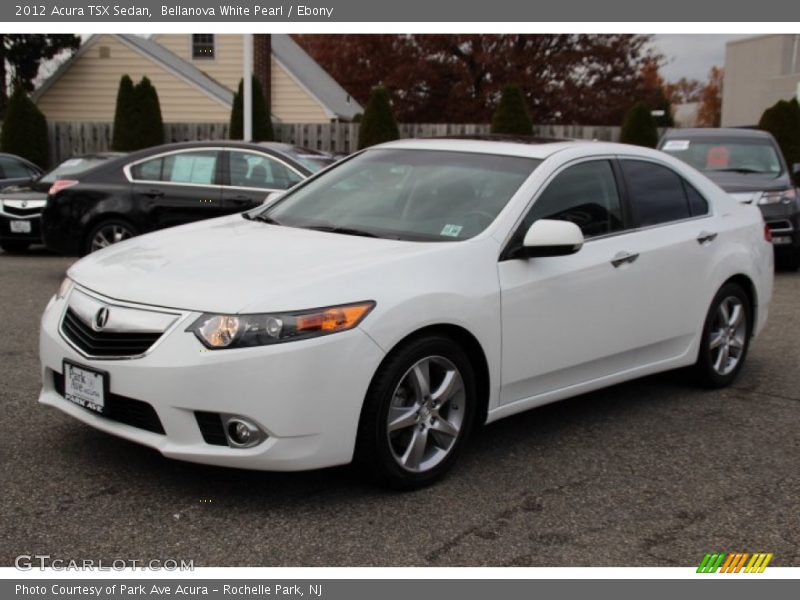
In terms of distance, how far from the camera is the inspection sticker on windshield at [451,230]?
15.6 ft

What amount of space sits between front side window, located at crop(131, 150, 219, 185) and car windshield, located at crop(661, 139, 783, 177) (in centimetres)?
604

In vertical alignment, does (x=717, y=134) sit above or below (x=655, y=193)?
above

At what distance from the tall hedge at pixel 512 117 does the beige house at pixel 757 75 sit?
21088 millimetres

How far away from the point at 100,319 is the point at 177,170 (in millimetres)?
6696

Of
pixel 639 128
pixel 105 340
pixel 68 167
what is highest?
pixel 639 128

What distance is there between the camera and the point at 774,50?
139ft

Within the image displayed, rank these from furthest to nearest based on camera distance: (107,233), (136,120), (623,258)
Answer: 1. (136,120)
2. (107,233)
3. (623,258)

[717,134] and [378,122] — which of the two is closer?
[717,134]

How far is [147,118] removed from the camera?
22672mm

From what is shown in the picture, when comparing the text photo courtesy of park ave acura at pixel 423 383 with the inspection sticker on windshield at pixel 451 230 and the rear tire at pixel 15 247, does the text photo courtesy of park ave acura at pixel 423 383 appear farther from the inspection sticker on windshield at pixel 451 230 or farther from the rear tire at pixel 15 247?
the rear tire at pixel 15 247

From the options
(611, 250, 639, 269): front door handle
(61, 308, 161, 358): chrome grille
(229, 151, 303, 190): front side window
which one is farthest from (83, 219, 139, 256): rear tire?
(611, 250, 639, 269): front door handle

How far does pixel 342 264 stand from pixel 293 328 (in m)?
0.49

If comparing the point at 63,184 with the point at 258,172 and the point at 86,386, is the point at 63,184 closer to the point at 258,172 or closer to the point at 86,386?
the point at 258,172

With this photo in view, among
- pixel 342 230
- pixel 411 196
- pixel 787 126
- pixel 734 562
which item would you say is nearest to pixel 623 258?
pixel 411 196
